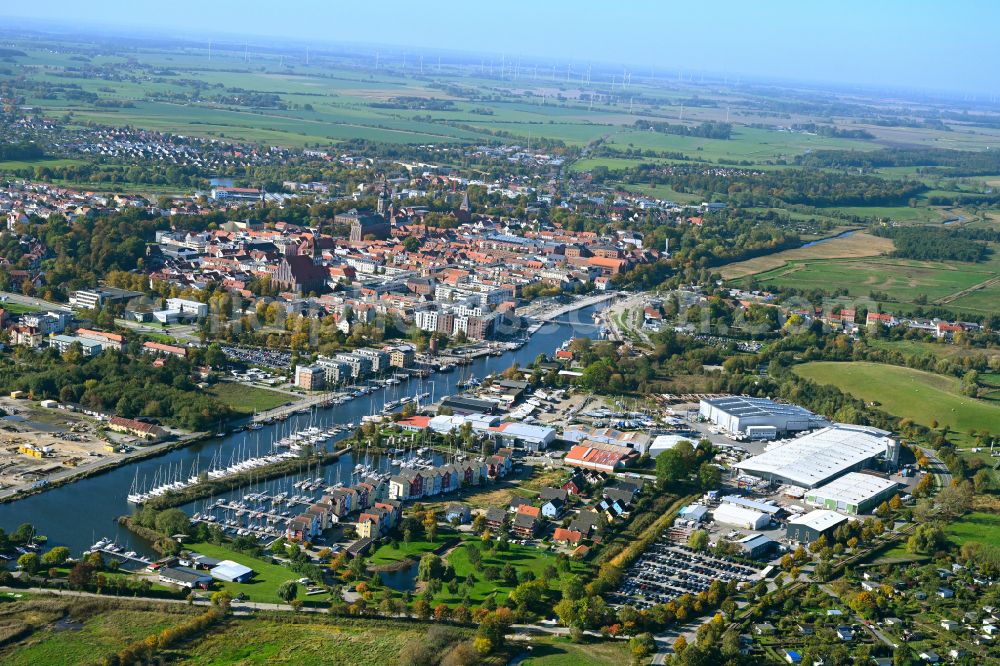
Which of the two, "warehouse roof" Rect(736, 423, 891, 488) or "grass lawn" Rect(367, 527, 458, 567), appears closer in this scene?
"grass lawn" Rect(367, 527, 458, 567)

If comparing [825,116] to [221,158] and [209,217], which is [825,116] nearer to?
[221,158]

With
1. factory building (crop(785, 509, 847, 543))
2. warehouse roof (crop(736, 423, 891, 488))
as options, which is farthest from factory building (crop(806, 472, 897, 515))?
factory building (crop(785, 509, 847, 543))

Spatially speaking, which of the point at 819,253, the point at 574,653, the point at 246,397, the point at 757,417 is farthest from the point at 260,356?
the point at 819,253

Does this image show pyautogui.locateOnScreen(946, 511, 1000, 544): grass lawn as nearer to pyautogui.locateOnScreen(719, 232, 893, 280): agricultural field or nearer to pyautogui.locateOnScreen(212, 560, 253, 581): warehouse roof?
pyautogui.locateOnScreen(212, 560, 253, 581): warehouse roof

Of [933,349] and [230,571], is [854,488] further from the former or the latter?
[933,349]

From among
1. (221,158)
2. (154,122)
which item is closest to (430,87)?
(154,122)

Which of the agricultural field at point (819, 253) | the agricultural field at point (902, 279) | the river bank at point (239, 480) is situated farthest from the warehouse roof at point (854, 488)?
the agricultural field at point (819, 253)
